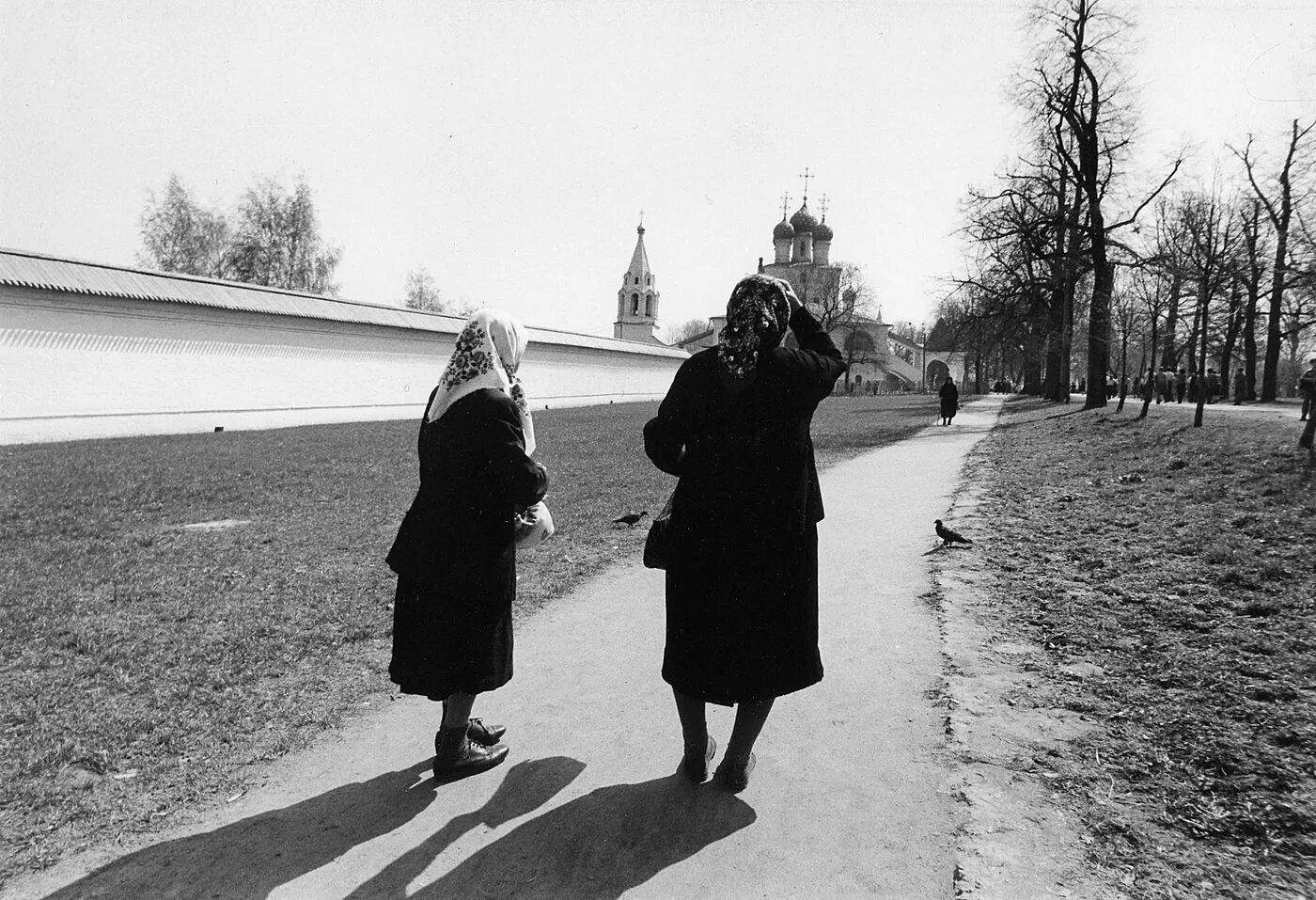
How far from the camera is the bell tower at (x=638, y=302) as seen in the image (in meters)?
70.1

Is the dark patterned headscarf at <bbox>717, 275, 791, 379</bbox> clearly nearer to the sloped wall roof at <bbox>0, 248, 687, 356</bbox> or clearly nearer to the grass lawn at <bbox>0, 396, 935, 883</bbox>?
the grass lawn at <bbox>0, 396, 935, 883</bbox>

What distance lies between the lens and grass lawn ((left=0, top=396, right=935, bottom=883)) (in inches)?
123

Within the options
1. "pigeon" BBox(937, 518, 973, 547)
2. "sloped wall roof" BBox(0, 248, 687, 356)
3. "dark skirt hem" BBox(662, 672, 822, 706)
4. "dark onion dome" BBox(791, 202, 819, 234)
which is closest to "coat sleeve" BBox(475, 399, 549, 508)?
"dark skirt hem" BBox(662, 672, 822, 706)

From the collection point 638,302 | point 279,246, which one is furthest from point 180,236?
point 638,302

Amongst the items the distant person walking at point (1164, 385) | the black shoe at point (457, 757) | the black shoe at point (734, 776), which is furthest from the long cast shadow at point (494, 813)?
the distant person walking at point (1164, 385)

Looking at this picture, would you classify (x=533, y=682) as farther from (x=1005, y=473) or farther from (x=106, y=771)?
(x=1005, y=473)

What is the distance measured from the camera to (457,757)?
3.11 metres

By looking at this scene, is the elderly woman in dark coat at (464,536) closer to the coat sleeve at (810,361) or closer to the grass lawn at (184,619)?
the grass lawn at (184,619)

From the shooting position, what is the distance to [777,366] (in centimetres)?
276

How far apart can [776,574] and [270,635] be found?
3.57 meters

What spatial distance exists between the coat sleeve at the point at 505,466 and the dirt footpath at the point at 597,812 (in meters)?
1.16

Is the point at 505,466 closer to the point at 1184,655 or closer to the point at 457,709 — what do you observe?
the point at 457,709

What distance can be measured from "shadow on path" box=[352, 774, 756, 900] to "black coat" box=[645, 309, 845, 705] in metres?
0.40

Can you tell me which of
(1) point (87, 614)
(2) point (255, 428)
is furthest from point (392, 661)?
(2) point (255, 428)
